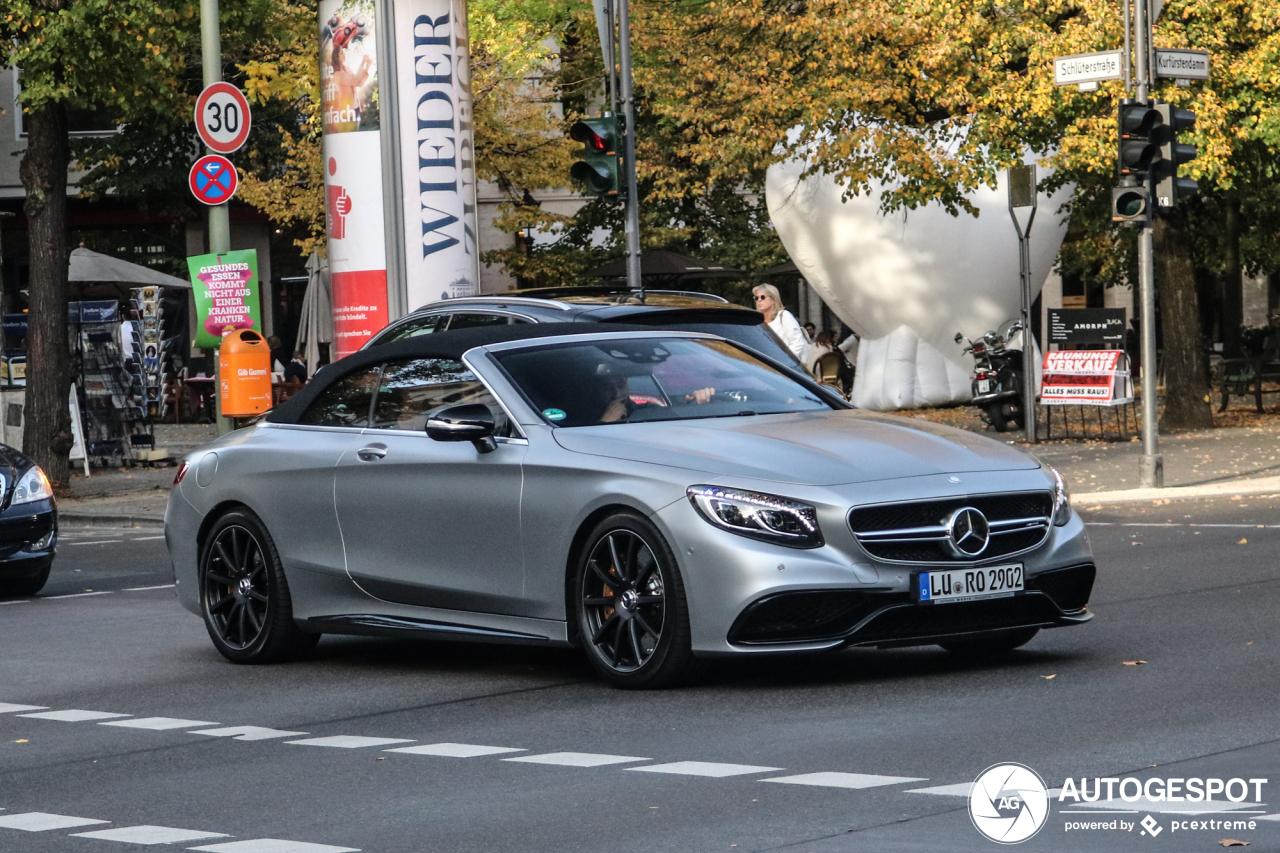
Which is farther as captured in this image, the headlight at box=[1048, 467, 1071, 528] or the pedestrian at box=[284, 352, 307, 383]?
the pedestrian at box=[284, 352, 307, 383]

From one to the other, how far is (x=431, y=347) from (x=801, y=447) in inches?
83.8

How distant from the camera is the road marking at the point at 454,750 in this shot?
282 inches

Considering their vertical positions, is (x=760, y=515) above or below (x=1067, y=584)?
above

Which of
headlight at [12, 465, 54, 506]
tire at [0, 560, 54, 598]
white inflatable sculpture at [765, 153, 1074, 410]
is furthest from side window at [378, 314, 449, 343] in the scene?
white inflatable sculpture at [765, 153, 1074, 410]

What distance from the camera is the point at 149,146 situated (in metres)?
44.4

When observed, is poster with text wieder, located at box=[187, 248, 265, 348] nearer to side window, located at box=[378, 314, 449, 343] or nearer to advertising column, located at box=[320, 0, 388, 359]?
advertising column, located at box=[320, 0, 388, 359]

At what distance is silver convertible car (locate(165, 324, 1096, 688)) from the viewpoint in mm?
7891

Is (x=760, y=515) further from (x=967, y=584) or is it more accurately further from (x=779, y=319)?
(x=779, y=319)

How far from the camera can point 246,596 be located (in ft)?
32.9

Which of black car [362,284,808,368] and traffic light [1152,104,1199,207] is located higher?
traffic light [1152,104,1199,207]

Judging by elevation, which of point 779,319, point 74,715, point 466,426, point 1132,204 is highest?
point 1132,204

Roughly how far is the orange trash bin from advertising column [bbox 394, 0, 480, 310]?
1.99 meters

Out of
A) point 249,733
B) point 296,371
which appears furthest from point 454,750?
point 296,371

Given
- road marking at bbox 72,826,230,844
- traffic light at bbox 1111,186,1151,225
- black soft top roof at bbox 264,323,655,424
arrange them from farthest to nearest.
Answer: traffic light at bbox 1111,186,1151,225, black soft top roof at bbox 264,323,655,424, road marking at bbox 72,826,230,844
